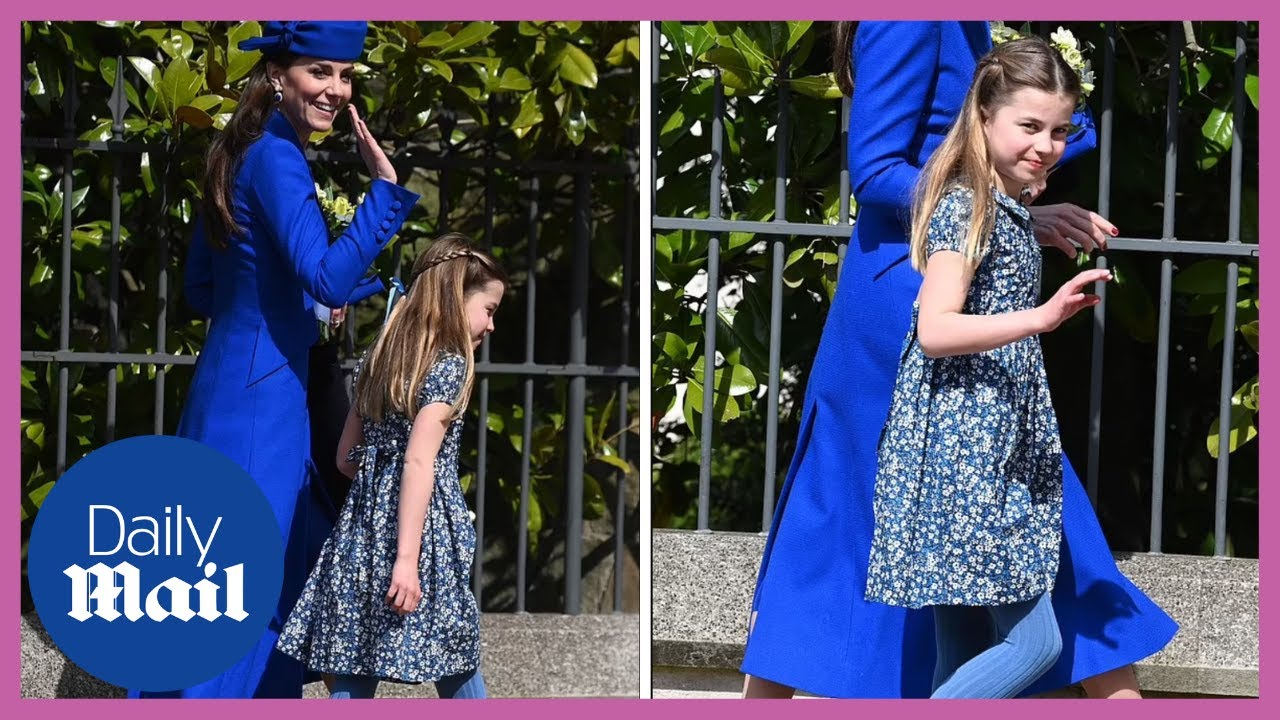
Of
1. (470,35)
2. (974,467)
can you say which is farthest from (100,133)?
(974,467)

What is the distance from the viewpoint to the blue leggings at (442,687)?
11.5ft

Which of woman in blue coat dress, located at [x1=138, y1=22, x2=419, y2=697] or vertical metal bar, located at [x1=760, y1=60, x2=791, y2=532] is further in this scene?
vertical metal bar, located at [x1=760, y1=60, x2=791, y2=532]

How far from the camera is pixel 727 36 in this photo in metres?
3.77

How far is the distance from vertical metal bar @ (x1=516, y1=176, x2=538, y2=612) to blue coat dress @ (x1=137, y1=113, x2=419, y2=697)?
474 millimetres

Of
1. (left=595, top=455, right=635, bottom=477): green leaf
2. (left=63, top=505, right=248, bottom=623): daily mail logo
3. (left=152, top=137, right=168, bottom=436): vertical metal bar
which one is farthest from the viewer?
(left=595, top=455, right=635, bottom=477): green leaf

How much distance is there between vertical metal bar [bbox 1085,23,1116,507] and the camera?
387 cm

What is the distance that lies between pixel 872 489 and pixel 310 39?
1.62m

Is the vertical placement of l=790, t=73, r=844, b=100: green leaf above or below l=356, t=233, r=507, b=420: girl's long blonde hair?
above

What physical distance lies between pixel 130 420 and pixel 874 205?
1895 mm

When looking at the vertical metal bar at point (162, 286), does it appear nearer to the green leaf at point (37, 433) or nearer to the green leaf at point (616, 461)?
the green leaf at point (37, 433)

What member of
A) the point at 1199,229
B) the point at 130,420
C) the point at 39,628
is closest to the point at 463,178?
the point at 130,420

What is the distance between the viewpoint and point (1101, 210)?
3.85m

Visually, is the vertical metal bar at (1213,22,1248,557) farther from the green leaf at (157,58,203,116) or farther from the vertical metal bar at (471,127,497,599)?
the green leaf at (157,58,203,116)

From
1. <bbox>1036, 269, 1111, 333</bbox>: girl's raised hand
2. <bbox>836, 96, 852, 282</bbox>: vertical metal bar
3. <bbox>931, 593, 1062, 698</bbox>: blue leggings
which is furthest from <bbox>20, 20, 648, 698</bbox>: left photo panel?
<bbox>1036, 269, 1111, 333</bbox>: girl's raised hand
